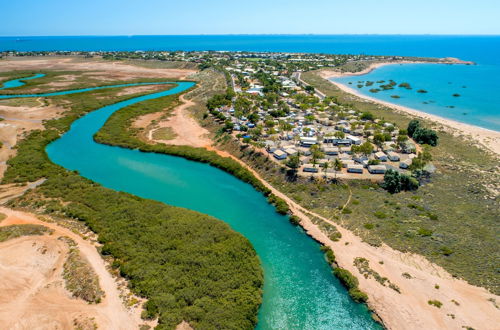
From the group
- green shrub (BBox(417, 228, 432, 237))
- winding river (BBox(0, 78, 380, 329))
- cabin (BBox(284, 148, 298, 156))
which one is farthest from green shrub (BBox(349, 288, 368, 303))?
cabin (BBox(284, 148, 298, 156))

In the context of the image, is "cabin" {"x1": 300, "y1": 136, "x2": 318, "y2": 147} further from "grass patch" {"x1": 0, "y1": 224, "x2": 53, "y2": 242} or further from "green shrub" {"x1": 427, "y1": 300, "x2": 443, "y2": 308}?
"grass patch" {"x1": 0, "y1": 224, "x2": 53, "y2": 242}

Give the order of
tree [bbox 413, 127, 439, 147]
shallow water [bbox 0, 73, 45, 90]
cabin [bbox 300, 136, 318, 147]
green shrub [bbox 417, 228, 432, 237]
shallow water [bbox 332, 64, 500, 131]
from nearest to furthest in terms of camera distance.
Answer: green shrub [bbox 417, 228, 432, 237] < cabin [bbox 300, 136, 318, 147] < tree [bbox 413, 127, 439, 147] < shallow water [bbox 332, 64, 500, 131] < shallow water [bbox 0, 73, 45, 90]

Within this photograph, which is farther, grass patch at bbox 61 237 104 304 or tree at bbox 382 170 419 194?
tree at bbox 382 170 419 194

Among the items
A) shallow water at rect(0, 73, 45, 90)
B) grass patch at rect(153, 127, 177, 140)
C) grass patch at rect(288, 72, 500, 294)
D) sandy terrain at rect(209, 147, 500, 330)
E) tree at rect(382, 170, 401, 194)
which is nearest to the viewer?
sandy terrain at rect(209, 147, 500, 330)

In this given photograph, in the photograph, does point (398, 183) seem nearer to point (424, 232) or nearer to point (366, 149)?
point (366, 149)

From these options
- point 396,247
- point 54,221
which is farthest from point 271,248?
point 54,221

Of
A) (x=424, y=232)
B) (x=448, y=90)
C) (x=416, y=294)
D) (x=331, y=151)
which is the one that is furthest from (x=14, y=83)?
(x=448, y=90)

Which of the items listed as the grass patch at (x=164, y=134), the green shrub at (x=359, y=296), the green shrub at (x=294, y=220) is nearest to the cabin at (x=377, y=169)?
the green shrub at (x=294, y=220)

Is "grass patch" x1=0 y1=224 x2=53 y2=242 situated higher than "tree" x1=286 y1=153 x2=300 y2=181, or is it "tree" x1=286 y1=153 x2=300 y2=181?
"tree" x1=286 y1=153 x2=300 y2=181
